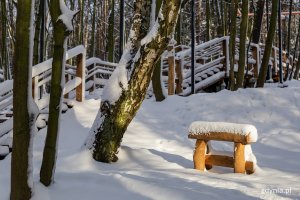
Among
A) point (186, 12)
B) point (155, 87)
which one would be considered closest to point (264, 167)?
point (155, 87)

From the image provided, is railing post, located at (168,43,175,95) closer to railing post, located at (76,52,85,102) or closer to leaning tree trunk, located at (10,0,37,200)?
railing post, located at (76,52,85,102)

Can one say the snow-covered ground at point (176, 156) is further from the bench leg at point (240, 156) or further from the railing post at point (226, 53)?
the railing post at point (226, 53)

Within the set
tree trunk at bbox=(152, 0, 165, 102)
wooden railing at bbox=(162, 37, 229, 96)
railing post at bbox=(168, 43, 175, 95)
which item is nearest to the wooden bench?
tree trunk at bbox=(152, 0, 165, 102)

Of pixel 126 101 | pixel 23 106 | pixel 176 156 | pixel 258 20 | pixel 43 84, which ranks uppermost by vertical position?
pixel 258 20

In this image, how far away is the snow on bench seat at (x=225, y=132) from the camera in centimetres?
504

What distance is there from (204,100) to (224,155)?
4.16 meters

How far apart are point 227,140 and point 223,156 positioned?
403 millimetres

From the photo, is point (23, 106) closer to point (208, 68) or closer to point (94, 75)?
point (94, 75)

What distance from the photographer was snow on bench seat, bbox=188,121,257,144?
5.04 metres

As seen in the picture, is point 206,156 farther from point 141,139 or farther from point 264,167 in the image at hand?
point 141,139

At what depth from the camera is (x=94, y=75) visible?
11391 millimetres

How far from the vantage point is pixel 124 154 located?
18.7 ft

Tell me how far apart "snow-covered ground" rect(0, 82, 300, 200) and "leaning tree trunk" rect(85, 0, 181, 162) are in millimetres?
240

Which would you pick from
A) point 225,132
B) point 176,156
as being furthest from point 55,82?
point 176,156
